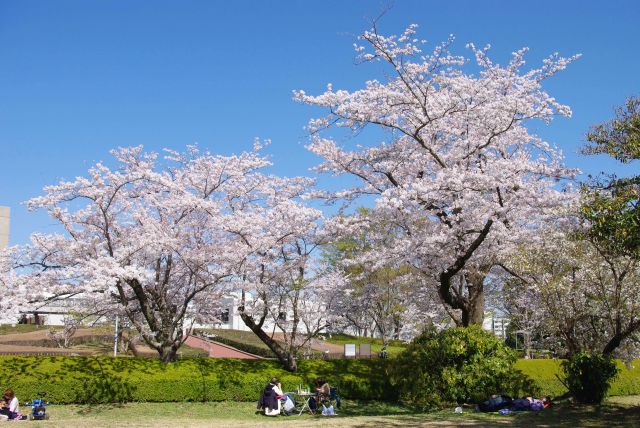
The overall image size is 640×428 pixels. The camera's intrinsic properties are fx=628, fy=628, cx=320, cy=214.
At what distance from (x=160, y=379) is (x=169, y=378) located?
0.27 metres

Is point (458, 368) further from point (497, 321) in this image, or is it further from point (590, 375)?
point (497, 321)

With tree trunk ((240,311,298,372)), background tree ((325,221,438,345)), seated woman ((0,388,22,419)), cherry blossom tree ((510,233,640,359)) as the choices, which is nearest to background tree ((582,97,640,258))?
cherry blossom tree ((510,233,640,359))

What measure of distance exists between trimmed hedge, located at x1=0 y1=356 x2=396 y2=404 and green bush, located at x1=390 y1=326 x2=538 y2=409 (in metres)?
2.75

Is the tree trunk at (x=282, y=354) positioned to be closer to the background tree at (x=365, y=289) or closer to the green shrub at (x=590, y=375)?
the background tree at (x=365, y=289)

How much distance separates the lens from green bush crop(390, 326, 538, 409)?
17.8m

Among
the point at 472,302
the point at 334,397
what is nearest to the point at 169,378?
the point at 334,397

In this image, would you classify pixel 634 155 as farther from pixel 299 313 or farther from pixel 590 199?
pixel 299 313

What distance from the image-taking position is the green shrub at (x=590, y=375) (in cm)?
1769

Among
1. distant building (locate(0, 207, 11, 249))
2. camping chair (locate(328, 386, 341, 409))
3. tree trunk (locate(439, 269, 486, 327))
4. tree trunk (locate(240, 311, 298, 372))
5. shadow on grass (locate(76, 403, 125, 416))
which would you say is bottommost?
shadow on grass (locate(76, 403, 125, 416))

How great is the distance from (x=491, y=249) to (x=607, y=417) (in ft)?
19.4

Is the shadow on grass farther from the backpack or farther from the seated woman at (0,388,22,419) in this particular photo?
the backpack

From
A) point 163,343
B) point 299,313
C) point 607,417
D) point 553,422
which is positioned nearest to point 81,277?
point 163,343

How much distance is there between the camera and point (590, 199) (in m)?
14.6

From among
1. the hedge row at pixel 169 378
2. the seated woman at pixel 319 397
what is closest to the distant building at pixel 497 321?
the hedge row at pixel 169 378
